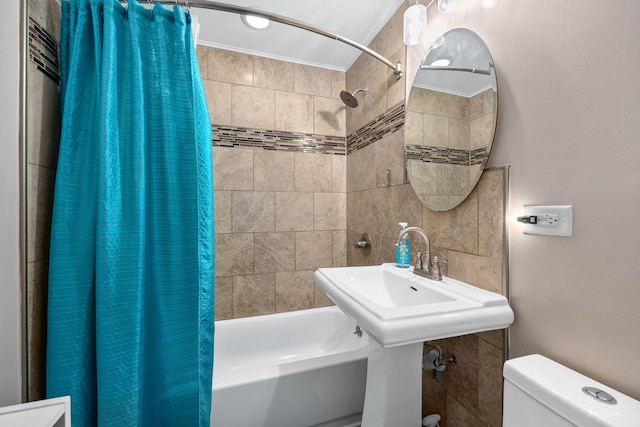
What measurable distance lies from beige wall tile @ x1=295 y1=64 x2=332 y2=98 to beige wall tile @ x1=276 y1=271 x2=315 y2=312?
149cm

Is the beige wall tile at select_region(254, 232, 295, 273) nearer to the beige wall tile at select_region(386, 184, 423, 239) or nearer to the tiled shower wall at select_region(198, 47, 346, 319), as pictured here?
the tiled shower wall at select_region(198, 47, 346, 319)

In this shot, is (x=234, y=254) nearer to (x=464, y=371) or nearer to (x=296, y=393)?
(x=296, y=393)

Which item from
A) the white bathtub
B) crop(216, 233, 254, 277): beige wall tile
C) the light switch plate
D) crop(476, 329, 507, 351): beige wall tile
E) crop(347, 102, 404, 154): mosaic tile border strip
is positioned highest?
crop(347, 102, 404, 154): mosaic tile border strip

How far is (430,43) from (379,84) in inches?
19.4

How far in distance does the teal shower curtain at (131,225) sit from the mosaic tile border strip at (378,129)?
3.43ft

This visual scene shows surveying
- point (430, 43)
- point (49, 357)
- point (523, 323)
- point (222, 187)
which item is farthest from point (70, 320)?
point (430, 43)

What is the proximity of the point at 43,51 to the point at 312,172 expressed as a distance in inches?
63.1

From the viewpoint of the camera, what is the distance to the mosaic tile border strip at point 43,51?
0.80 meters

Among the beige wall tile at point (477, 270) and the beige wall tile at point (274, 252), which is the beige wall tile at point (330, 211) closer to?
the beige wall tile at point (274, 252)

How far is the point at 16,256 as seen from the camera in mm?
744

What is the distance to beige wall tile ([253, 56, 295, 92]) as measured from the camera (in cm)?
209

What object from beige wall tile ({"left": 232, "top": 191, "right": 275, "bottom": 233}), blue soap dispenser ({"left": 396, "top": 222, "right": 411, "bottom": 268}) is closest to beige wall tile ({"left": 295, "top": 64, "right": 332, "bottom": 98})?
beige wall tile ({"left": 232, "top": 191, "right": 275, "bottom": 233})

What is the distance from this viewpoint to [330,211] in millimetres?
2279

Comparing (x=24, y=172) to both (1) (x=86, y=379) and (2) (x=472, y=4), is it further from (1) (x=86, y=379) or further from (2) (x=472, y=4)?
(2) (x=472, y=4)
